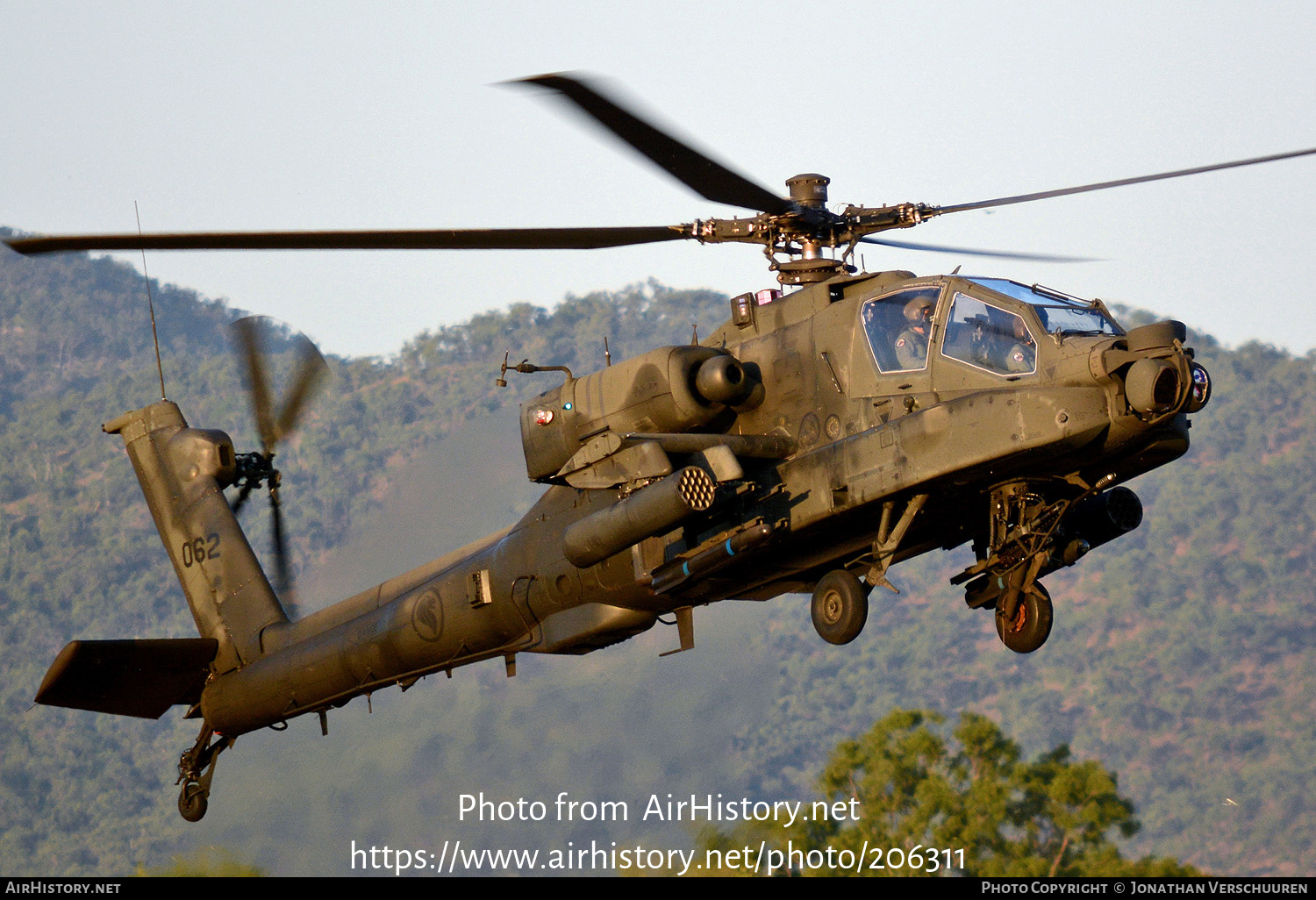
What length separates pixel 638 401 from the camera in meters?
13.5

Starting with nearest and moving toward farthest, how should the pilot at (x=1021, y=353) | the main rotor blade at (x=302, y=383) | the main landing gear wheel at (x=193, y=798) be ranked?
the pilot at (x=1021, y=353) → the main landing gear wheel at (x=193, y=798) → the main rotor blade at (x=302, y=383)

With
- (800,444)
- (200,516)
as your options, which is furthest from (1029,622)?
(200,516)

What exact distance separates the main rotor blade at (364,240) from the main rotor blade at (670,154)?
92 centimetres

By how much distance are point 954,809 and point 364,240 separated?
27482 mm

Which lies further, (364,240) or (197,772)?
(197,772)

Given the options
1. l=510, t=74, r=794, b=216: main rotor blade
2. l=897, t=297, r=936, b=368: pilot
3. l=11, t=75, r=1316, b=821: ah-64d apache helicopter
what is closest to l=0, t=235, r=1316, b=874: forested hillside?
l=11, t=75, r=1316, b=821: ah-64d apache helicopter

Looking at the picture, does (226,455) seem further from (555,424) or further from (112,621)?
(112,621)

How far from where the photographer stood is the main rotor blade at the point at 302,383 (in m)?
18.1

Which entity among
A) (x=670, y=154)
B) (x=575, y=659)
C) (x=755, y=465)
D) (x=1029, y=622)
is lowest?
(x=575, y=659)

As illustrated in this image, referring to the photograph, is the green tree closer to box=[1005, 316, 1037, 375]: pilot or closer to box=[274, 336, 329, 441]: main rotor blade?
box=[274, 336, 329, 441]: main rotor blade

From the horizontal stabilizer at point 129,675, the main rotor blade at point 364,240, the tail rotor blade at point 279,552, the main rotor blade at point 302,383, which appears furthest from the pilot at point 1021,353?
the horizontal stabilizer at point 129,675

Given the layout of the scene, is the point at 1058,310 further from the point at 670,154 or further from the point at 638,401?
the point at 638,401

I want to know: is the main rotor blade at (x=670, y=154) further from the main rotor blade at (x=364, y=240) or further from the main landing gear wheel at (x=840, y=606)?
the main landing gear wheel at (x=840, y=606)
